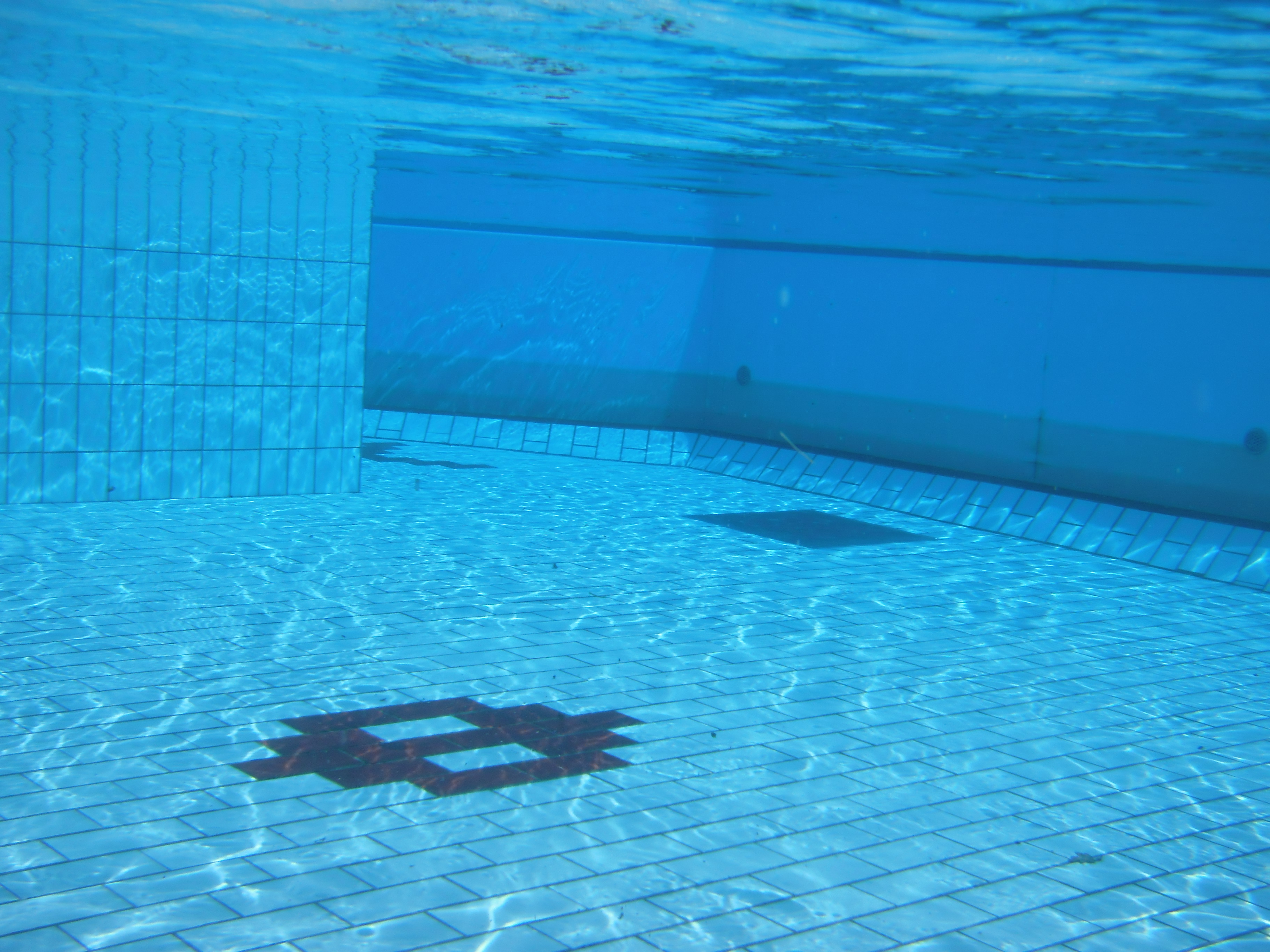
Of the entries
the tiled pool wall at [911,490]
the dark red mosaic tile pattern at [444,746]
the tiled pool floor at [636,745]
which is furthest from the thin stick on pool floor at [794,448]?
the dark red mosaic tile pattern at [444,746]

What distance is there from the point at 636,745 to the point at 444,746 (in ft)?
2.32

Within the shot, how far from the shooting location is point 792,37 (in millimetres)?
4648

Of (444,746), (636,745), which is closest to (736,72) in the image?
(636,745)

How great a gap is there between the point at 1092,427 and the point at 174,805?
317 inches

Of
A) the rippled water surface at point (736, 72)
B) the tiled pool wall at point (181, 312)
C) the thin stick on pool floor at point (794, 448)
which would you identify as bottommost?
the thin stick on pool floor at point (794, 448)

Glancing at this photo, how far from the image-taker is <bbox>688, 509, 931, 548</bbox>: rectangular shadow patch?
920 centimetres

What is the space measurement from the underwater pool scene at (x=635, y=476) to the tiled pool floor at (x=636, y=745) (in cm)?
3

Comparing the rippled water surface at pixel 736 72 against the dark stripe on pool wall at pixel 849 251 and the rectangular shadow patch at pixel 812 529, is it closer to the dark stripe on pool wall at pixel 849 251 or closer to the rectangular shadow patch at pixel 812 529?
the dark stripe on pool wall at pixel 849 251

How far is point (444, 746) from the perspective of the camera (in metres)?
4.50

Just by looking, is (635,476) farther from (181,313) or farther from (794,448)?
(181,313)

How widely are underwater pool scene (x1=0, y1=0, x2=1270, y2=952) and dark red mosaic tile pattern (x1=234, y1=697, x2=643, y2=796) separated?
26 mm

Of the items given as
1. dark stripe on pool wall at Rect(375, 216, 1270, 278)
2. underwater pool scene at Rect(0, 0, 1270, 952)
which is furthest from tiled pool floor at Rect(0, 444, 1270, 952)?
dark stripe on pool wall at Rect(375, 216, 1270, 278)

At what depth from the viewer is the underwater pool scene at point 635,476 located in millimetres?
3676

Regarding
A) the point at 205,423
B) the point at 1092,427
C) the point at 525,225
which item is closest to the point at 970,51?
the point at 1092,427
